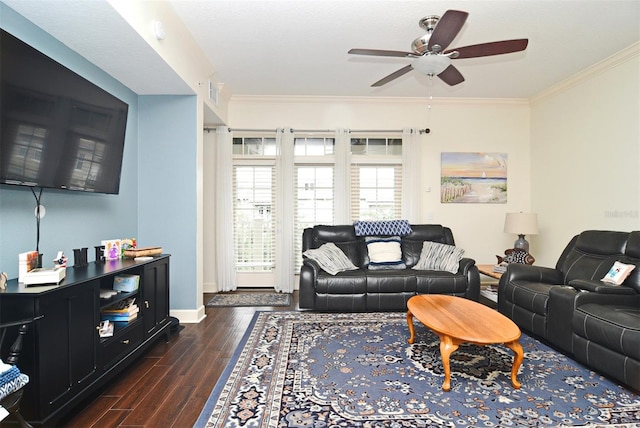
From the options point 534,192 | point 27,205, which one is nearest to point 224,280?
point 27,205

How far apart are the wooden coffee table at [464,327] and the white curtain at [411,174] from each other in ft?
7.09

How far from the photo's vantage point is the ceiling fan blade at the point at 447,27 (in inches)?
72.3

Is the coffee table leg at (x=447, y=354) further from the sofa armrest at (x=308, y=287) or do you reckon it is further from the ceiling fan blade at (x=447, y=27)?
the ceiling fan blade at (x=447, y=27)

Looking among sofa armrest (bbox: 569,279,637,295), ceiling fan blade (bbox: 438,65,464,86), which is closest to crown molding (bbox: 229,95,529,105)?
ceiling fan blade (bbox: 438,65,464,86)

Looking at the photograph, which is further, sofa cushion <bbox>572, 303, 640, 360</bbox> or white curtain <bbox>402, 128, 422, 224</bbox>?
white curtain <bbox>402, 128, 422, 224</bbox>

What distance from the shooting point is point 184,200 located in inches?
133

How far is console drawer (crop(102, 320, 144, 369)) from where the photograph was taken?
6.80 feet

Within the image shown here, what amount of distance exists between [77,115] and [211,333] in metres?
2.20

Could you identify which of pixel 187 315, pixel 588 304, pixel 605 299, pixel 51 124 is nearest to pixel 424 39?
pixel 588 304

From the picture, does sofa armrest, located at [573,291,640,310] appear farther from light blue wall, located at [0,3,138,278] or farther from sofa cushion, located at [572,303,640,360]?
light blue wall, located at [0,3,138,278]

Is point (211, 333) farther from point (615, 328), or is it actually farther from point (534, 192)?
point (534, 192)

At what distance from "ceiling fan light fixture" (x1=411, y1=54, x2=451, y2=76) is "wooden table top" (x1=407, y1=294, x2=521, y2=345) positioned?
6.47 ft

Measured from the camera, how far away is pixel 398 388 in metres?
2.06

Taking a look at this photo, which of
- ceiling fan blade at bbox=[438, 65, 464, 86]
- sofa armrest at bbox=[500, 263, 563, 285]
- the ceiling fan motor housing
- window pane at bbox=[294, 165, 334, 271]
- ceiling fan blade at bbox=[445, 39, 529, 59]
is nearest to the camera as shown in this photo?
ceiling fan blade at bbox=[445, 39, 529, 59]
